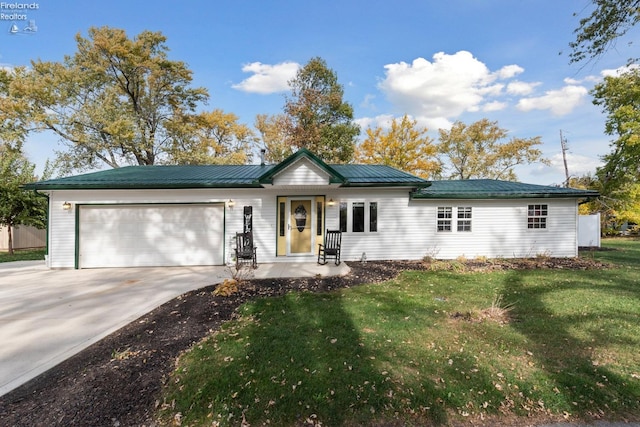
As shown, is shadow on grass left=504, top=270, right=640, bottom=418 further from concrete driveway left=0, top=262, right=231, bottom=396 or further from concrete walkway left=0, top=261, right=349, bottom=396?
concrete driveway left=0, top=262, right=231, bottom=396

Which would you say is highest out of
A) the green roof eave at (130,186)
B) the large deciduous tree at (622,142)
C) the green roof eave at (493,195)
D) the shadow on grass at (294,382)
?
the large deciduous tree at (622,142)

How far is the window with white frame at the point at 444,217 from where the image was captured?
35.2 feet

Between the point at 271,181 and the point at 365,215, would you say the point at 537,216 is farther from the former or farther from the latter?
the point at 271,181

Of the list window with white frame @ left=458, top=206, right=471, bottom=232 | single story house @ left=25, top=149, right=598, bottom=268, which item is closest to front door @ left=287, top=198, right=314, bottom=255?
single story house @ left=25, top=149, right=598, bottom=268

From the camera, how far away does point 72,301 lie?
19.2 feet

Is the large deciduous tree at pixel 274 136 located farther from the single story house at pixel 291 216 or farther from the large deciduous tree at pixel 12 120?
the large deciduous tree at pixel 12 120

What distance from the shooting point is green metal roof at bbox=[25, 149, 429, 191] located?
29.1 feet

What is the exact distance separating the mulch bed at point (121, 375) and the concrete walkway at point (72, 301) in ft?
0.94

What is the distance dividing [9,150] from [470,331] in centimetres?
2715

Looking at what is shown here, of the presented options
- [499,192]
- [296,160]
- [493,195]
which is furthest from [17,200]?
[499,192]

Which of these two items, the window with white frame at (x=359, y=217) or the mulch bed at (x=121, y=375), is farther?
the window with white frame at (x=359, y=217)

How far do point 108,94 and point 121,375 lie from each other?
23102mm

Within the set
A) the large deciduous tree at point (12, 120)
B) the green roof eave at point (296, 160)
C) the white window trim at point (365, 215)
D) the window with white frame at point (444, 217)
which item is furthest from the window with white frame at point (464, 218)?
the large deciduous tree at point (12, 120)

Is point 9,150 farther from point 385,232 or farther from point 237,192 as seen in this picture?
point 385,232
